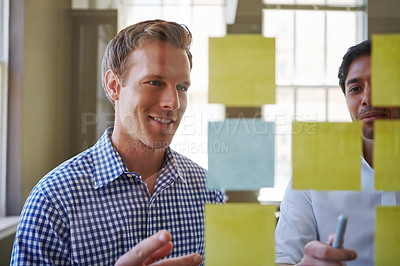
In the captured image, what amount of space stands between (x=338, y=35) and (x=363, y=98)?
68 millimetres

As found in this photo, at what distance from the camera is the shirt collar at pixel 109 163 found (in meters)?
0.39

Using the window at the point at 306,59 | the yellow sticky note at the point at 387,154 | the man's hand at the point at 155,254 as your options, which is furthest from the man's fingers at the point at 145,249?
the yellow sticky note at the point at 387,154

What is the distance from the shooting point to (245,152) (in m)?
0.33

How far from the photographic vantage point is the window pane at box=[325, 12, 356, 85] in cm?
36

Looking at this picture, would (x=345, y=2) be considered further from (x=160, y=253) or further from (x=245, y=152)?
(x=160, y=253)

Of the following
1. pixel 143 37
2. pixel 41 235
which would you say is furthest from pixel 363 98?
pixel 41 235

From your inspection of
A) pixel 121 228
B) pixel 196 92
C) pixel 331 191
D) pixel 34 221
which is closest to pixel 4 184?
pixel 34 221

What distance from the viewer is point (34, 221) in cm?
44

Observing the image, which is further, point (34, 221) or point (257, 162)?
point (34, 221)

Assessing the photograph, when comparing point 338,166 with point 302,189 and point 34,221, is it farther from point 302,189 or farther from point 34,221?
point 34,221

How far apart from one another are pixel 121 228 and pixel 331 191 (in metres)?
0.22

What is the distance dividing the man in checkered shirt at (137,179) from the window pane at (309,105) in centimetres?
11

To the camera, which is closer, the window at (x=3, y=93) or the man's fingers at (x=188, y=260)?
the man's fingers at (x=188, y=260)

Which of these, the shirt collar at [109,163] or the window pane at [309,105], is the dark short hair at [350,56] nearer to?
Answer: the window pane at [309,105]
